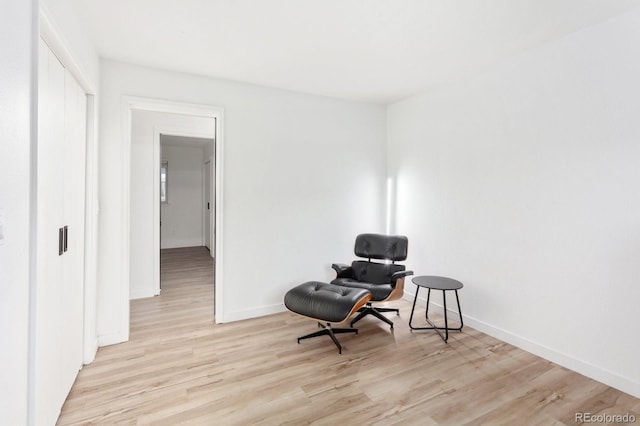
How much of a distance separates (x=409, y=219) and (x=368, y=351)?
6.09 feet

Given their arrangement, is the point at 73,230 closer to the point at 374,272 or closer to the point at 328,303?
Answer: the point at 328,303

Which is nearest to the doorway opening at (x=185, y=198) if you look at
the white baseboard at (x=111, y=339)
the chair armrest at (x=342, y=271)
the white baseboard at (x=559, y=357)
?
the white baseboard at (x=111, y=339)

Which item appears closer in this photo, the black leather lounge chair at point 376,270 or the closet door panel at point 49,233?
the closet door panel at point 49,233

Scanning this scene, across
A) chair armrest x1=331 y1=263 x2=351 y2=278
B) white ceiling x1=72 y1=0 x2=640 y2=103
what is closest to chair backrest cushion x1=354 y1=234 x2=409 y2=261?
chair armrest x1=331 y1=263 x2=351 y2=278

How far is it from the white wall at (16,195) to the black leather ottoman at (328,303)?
1.83m

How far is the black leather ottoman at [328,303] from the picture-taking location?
265cm

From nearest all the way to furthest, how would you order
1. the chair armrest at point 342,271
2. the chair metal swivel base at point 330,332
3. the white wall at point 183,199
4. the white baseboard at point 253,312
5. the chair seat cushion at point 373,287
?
the chair metal swivel base at point 330,332, the chair seat cushion at point 373,287, the white baseboard at point 253,312, the chair armrest at point 342,271, the white wall at point 183,199

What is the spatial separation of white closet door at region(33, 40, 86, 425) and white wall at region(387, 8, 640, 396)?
334cm

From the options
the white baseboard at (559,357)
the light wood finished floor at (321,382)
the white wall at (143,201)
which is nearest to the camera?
the light wood finished floor at (321,382)

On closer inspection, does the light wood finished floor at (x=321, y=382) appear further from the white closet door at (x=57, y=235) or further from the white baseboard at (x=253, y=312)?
the white closet door at (x=57, y=235)

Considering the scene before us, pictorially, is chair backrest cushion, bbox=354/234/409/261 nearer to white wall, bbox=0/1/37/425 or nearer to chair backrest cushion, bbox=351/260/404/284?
chair backrest cushion, bbox=351/260/404/284

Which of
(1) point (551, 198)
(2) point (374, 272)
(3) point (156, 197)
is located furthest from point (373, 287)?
(3) point (156, 197)

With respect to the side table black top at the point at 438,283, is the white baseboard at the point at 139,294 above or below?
below

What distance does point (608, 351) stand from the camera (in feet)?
7.43
